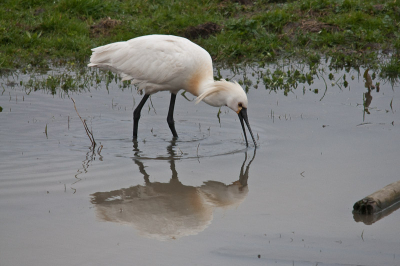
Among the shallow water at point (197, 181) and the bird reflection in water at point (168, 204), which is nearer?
the shallow water at point (197, 181)

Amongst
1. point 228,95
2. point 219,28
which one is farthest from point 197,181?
point 219,28

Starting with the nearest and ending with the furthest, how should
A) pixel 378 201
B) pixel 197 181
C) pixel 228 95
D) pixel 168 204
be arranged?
pixel 378 201 → pixel 168 204 → pixel 197 181 → pixel 228 95

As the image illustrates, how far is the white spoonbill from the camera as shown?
7527 millimetres

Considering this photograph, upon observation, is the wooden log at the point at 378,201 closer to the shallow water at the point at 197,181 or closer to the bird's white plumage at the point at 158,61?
the shallow water at the point at 197,181

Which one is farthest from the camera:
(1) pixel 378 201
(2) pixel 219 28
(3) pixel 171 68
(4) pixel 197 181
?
(2) pixel 219 28

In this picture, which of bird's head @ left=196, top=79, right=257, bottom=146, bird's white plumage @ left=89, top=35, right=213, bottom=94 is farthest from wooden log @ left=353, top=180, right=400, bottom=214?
bird's white plumage @ left=89, top=35, right=213, bottom=94

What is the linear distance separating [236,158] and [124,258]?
2.89 metres

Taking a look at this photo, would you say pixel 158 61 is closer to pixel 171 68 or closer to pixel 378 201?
pixel 171 68

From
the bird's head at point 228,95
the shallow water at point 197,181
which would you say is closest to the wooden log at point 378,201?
the shallow water at point 197,181

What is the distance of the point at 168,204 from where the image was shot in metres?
5.33

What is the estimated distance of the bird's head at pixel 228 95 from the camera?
7.43m

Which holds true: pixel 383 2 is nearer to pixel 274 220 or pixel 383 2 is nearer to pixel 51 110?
pixel 51 110

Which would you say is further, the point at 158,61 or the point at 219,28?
the point at 219,28

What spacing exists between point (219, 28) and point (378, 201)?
26.8ft
